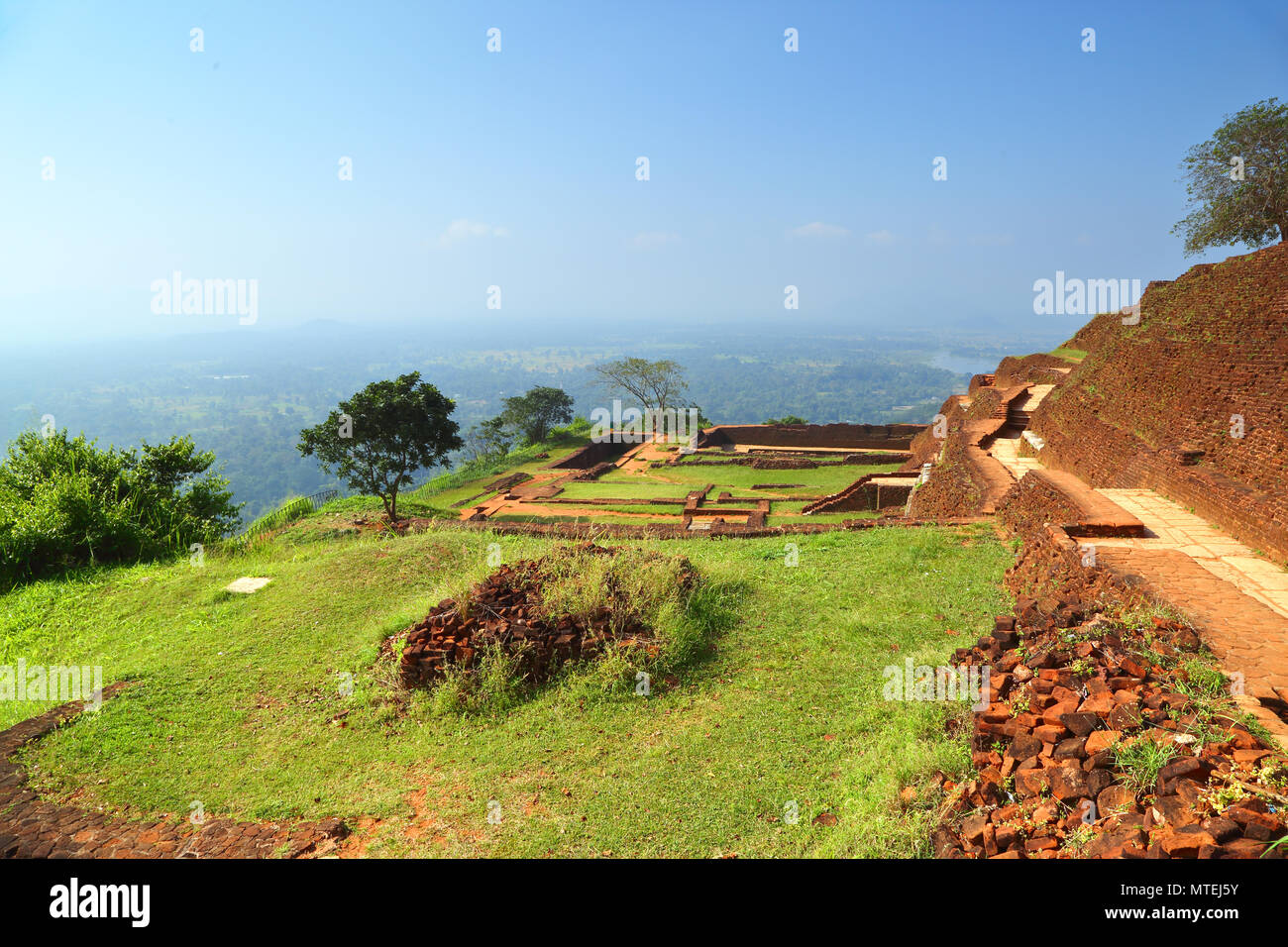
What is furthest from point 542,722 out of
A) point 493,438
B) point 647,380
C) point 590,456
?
point 647,380

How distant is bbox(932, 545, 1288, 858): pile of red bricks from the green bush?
12590 millimetres

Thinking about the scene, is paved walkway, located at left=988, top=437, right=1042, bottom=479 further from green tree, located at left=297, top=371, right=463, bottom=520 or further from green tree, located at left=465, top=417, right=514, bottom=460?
green tree, located at left=465, top=417, right=514, bottom=460

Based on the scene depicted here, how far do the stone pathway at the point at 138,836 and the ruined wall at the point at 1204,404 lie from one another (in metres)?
8.61

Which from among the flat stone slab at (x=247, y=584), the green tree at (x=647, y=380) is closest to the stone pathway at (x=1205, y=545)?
the flat stone slab at (x=247, y=584)

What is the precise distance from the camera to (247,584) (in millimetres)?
8742

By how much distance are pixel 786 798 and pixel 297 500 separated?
16783mm

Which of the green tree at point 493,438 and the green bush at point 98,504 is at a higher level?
the green tree at point 493,438

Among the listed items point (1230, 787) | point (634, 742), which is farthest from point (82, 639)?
point (1230, 787)

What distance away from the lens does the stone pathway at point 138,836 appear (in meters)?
3.94

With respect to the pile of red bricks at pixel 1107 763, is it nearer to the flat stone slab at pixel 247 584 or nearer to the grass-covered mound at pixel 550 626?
the grass-covered mound at pixel 550 626

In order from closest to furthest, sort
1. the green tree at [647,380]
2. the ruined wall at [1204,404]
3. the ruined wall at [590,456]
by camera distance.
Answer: the ruined wall at [1204,404] → the ruined wall at [590,456] → the green tree at [647,380]

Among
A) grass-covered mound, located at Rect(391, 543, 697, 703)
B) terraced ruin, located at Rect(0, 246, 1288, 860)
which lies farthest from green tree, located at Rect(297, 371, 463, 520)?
grass-covered mound, located at Rect(391, 543, 697, 703)

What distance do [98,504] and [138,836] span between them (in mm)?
9119

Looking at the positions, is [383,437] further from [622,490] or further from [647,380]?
[647,380]
